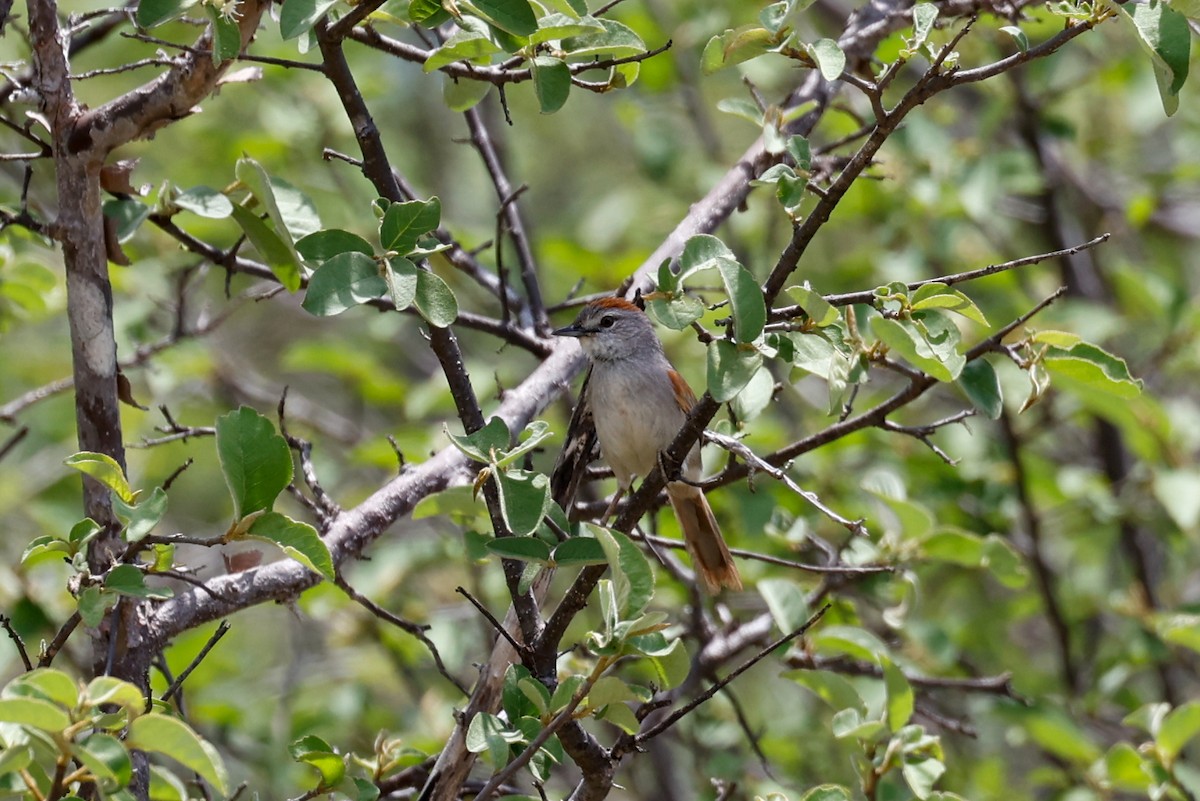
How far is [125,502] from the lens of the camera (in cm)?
231

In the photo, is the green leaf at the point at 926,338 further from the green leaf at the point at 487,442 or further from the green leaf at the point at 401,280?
the green leaf at the point at 401,280

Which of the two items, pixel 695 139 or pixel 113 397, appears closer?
pixel 113 397

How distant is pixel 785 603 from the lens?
3.55 metres

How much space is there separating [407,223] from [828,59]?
904 millimetres

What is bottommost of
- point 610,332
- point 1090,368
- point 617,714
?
point 617,714

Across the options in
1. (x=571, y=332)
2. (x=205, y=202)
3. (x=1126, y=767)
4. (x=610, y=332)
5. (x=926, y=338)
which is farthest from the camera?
(x=610, y=332)

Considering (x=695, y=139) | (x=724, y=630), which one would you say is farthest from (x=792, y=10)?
(x=695, y=139)

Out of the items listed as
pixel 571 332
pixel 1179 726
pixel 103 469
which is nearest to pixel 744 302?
pixel 103 469

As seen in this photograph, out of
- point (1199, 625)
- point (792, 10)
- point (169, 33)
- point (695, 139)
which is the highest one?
point (169, 33)

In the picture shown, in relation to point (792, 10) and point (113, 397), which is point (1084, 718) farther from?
point (113, 397)

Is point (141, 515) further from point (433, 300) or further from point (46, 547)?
point (433, 300)

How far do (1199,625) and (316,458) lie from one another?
4.06m

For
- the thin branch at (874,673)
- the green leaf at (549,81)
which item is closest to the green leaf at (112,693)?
the green leaf at (549,81)

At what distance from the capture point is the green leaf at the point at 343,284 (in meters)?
2.20
